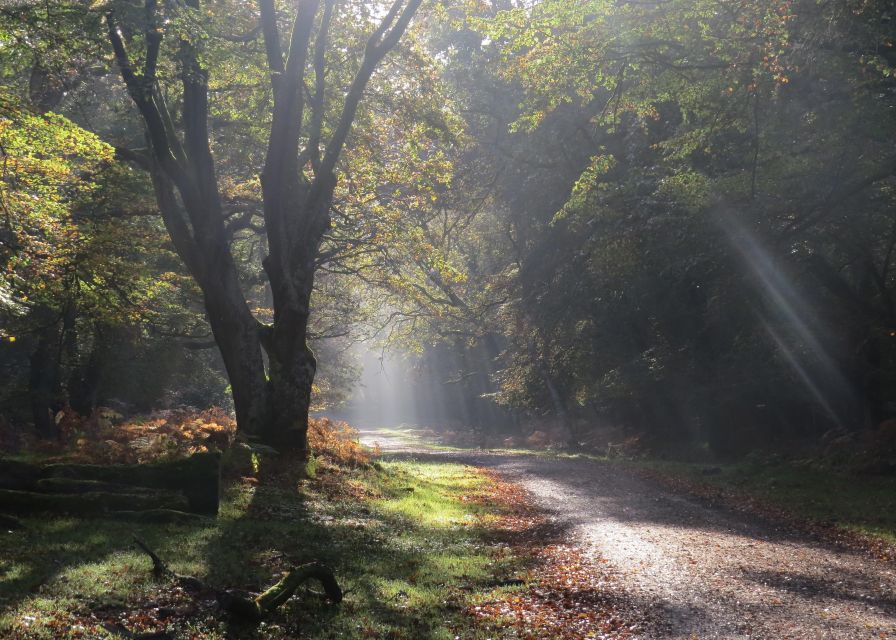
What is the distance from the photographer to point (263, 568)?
28.3ft

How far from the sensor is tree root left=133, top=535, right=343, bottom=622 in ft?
21.6

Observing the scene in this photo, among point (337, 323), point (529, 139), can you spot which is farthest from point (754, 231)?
point (337, 323)

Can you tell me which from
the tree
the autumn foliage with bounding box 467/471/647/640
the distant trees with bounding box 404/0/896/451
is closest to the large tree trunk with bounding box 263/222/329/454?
the tree

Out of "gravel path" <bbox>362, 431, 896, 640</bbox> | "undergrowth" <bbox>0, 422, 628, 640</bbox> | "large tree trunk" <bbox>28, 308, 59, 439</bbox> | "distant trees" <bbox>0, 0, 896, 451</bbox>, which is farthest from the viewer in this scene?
"large tree trunk" <bbox>28, 308, 59, 439</bbox>

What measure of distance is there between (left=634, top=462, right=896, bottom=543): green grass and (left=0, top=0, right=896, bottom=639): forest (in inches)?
5.2

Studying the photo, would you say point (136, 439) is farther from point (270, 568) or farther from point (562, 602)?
point (562, 602)

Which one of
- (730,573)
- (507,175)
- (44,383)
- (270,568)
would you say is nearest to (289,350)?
(270,568)

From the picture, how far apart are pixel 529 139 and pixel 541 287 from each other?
239 inches

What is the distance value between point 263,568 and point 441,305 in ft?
68.7

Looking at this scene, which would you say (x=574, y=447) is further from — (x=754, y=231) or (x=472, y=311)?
(x=754, y=231)

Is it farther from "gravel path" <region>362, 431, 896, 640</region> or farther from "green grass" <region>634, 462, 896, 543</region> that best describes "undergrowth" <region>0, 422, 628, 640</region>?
"green grass" <region>634, 462, 896, 543</region>

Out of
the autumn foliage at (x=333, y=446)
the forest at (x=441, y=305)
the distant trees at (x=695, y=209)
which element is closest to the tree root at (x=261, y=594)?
the forest at (x=441, y=305)

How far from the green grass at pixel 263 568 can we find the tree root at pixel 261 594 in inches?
4.3

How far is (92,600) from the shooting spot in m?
6.64
